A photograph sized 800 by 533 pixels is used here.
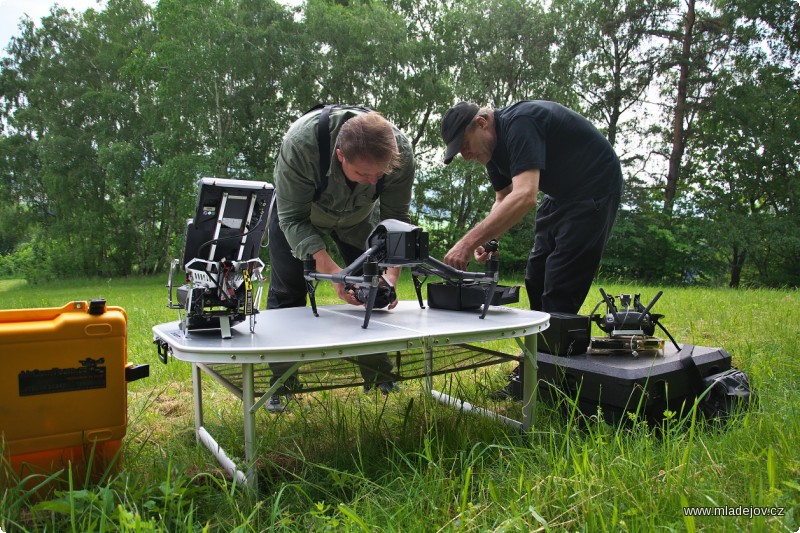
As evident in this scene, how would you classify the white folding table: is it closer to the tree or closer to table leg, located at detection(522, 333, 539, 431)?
table leg, located at detection(522, 333, 539, 431)

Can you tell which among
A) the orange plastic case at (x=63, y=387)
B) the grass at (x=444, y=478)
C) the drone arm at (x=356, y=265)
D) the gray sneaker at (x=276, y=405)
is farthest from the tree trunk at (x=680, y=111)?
the orange plastic case at (x=63, y=387)

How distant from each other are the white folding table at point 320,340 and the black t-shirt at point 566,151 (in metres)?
0.96

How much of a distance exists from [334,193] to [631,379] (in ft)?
6.28

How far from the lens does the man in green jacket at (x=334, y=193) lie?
2.61m

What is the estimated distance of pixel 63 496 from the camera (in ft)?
5.94

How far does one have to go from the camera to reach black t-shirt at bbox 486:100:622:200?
10.5ft

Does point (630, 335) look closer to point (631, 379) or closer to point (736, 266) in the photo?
point (631, 379)

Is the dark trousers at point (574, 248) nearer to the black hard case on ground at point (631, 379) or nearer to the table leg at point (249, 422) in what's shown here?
the black hard case on ground at point (631, 379)

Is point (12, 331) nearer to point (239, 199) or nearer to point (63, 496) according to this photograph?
point (63, 496)

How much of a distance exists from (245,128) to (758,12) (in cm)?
1878

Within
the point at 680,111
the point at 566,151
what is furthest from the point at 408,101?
the point at 566,151

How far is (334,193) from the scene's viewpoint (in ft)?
10.5

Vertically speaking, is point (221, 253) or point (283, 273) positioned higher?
point (221, 253)

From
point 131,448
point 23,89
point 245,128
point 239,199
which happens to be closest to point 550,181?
point 239,199
